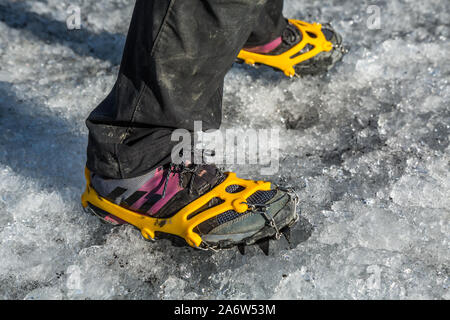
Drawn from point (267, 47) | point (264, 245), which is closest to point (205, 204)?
point (264, 245)

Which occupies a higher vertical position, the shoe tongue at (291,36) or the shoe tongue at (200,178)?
the shoe tongue at (291,36)

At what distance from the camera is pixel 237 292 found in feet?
5.17

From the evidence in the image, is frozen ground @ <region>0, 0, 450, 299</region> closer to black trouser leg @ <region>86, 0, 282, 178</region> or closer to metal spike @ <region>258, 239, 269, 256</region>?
metal spike @ <region>258, 239, 269, 256</region>

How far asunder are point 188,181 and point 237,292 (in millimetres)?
393

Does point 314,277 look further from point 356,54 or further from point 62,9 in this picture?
point 62,9

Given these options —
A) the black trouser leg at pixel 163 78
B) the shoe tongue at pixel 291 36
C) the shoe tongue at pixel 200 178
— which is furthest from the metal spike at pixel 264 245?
the shoe tongue at pixel 291 36

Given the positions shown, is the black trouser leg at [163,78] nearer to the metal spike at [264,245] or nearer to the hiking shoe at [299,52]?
the metal spike at [264,245]

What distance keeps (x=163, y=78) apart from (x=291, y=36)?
1.16 m

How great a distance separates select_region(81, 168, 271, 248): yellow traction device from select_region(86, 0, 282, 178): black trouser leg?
0.14 m

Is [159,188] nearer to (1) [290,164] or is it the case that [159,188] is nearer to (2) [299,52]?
(1) [290,164]

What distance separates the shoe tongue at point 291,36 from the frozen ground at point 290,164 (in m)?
0.17

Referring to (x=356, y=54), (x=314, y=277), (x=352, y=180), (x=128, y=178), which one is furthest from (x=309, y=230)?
(x=356, y=54)

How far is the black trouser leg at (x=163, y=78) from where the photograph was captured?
4.37ft

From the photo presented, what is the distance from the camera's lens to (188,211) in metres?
1.63
